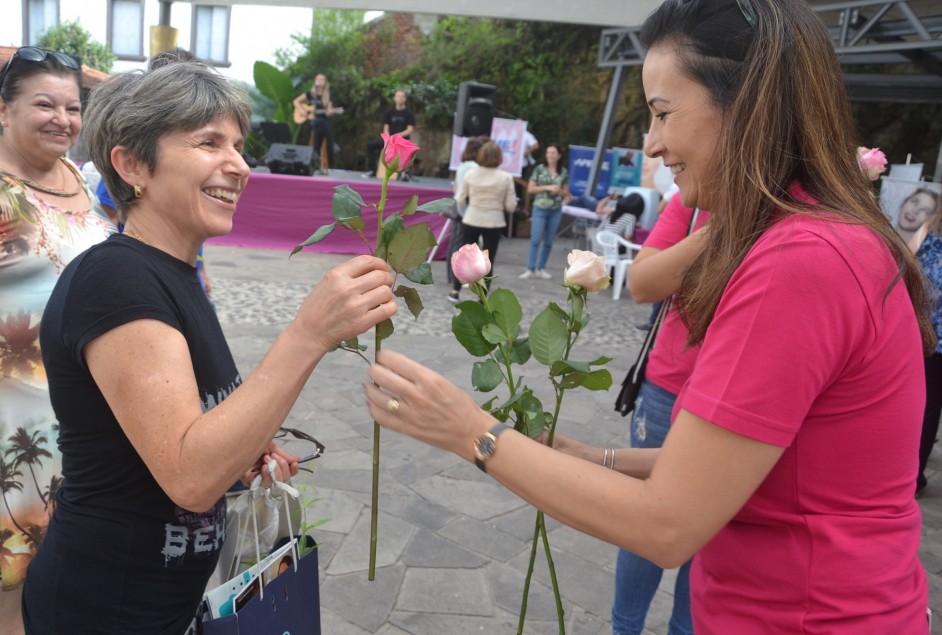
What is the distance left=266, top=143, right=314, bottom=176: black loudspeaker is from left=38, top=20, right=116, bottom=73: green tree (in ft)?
37.6

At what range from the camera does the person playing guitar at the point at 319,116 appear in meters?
15.8

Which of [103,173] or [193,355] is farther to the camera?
[103,173]

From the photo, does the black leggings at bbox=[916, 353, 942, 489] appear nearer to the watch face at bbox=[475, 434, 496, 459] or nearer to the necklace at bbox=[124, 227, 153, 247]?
the watch face at bbox=[475, 434, 496, 459]

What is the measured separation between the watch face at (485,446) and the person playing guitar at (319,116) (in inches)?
599

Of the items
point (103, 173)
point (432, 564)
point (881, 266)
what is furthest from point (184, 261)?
point (432, 564)

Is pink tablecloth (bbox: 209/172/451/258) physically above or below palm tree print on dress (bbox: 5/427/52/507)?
below

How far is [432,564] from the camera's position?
125 inches

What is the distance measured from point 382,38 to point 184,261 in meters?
21.0

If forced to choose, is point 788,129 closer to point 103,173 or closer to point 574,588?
point 103,173

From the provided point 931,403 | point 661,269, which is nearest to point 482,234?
point 931,403

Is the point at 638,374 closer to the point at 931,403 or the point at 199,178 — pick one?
the point at 199,178

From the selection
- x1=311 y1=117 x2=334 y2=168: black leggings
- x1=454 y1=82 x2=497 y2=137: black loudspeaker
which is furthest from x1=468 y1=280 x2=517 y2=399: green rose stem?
A: x1=311 y1=117 x2=334 y2=168: black leggings

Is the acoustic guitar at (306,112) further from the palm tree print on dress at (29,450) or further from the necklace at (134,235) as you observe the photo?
the necklace at (134,235)

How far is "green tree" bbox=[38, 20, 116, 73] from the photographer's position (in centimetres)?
2078
